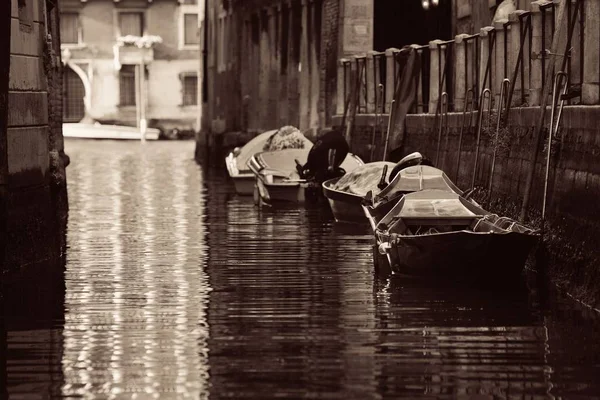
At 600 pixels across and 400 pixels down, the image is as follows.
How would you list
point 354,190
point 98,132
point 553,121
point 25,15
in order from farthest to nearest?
point 98,132
point 354,190
point 25,15
point 553,121

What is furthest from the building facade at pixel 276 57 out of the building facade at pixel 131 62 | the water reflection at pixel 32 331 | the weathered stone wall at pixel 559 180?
the building facade at pixel 131 62

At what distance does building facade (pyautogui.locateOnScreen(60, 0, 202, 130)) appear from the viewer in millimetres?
79062

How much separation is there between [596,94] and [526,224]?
2170 mm

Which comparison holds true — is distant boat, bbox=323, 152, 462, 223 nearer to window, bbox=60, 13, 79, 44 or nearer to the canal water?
→ the canal water

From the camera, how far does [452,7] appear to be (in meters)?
31.2

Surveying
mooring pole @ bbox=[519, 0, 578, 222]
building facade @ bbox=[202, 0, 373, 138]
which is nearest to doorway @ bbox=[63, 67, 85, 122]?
building facade @ bbox=[202, 0, 373, 138]

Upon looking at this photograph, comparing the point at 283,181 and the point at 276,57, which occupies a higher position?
the point at 276,57

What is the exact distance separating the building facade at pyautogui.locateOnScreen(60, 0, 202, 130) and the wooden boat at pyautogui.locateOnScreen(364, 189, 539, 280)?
62913mm

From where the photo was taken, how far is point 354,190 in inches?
925

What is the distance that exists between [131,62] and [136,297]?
64871 millimetres

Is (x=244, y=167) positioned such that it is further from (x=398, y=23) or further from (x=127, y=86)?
(x=127, y=86)

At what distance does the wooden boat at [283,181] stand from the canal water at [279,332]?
6.66 m

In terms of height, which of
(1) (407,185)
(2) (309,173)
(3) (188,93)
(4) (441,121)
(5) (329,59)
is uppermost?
(5) (329,59)

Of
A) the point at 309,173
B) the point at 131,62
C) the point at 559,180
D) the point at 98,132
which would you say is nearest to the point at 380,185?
the point at 559,180
